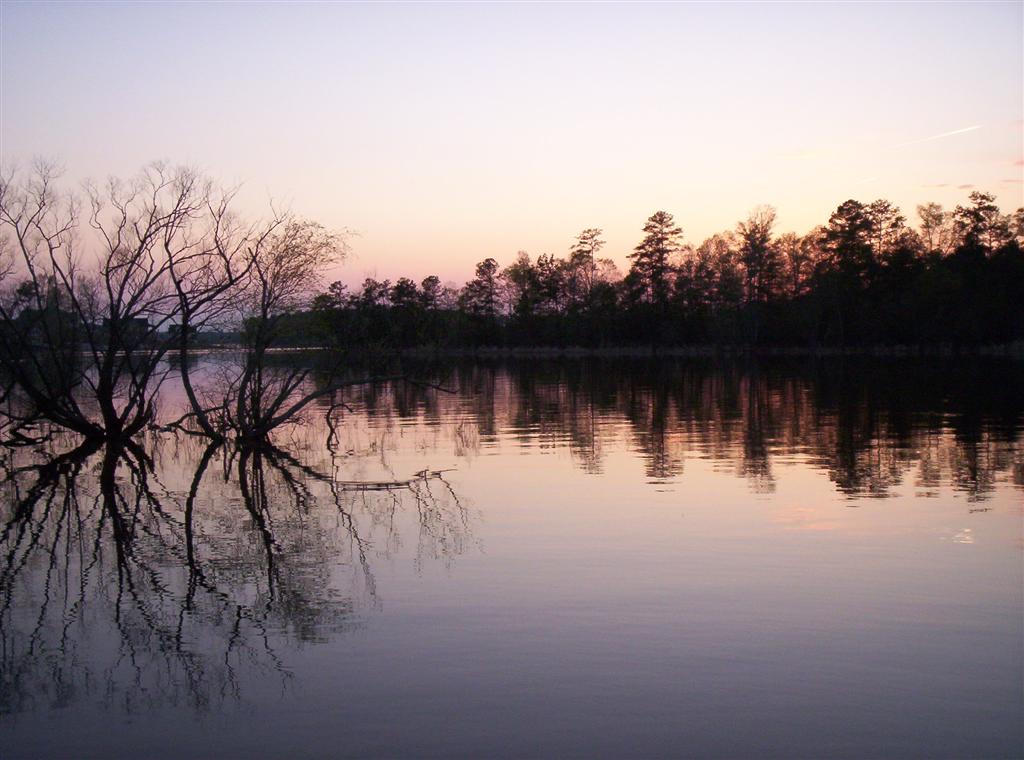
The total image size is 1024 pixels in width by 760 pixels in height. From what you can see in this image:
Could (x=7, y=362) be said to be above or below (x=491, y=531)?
above

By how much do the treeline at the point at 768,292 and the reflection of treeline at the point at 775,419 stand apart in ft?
81.0

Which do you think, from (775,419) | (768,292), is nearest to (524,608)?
(775,419)

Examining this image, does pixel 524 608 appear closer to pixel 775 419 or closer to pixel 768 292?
pixel 775 419

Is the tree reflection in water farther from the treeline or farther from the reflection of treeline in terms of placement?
the treeline

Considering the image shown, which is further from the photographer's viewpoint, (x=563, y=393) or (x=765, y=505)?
(x=563, y=393)

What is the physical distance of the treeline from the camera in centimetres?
7950

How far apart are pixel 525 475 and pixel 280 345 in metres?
12.5

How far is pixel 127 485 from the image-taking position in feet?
63.0

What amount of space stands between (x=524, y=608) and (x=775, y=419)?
21321 millimetres

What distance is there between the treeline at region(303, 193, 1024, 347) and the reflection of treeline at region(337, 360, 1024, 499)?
24.7 meters

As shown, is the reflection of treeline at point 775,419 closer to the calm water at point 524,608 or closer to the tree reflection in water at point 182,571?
the calm water at point 524,608

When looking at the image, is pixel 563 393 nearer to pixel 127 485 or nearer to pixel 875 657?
pixel 127 485

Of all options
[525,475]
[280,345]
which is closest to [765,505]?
[525,475]

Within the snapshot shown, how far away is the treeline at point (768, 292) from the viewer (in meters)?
79.5
